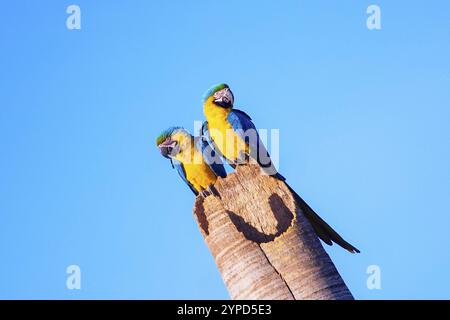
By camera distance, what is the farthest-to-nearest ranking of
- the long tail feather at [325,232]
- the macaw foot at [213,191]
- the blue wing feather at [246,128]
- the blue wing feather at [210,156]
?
1. the blue wing feather at [210,156]
2. the blue wing feather at [246,128]
3. the long tail feather at [325,232]
4. the macaw foot at [213,191]

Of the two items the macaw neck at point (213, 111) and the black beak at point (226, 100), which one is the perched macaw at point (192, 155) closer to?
the macaw neck at point (213, 111)

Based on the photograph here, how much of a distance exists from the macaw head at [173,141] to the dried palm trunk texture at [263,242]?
2.89 metres

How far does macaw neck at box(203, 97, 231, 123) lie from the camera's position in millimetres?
12273

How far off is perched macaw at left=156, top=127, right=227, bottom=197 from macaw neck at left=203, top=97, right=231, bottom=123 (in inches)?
14.5

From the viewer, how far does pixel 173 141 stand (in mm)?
12594

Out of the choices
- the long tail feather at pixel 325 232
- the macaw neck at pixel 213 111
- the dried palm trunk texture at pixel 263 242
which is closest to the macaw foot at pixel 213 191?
the dried palm trunk texture at pixel 263 242

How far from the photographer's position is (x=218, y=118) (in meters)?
12.3

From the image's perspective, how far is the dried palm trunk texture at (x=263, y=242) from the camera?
8.93 meters

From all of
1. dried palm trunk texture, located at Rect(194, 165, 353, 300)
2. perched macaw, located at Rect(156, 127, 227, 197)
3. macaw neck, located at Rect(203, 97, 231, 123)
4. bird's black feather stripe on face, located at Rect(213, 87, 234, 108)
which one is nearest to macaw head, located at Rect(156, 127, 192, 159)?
perched macaw, located at Rect(156, 127, 227, 197)

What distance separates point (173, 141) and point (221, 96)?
90 centimetres

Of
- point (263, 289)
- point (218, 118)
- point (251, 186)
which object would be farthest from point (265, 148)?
point (263, 289)

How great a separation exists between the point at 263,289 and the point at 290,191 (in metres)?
1.19
